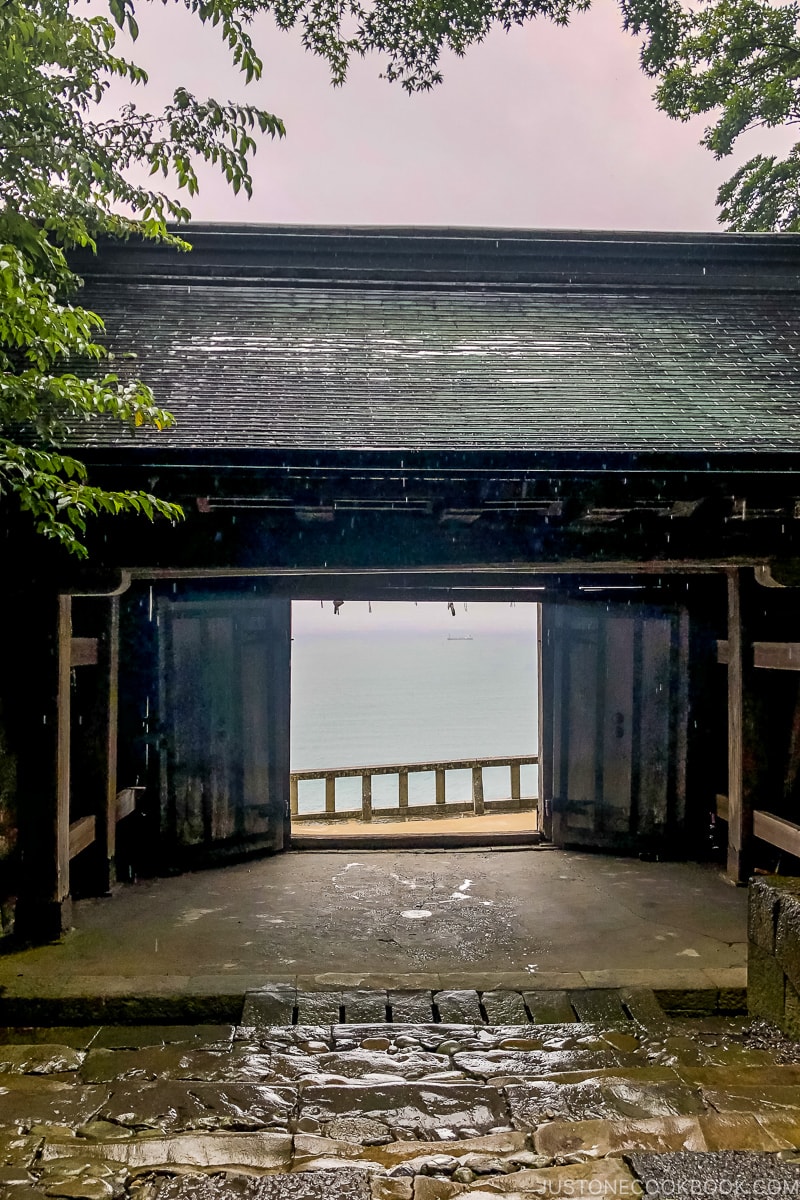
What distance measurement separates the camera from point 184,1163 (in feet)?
8.25

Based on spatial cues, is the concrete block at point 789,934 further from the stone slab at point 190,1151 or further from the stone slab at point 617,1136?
the stone slab at point 190,1151

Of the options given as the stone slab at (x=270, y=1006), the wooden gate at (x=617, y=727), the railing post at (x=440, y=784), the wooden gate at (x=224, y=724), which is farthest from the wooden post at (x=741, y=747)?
the railing post at (x=440, y=784)

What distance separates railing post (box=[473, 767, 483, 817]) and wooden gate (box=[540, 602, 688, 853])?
328 cm

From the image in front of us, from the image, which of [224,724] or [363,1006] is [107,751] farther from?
[363,1006]

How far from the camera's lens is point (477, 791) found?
1033 cm

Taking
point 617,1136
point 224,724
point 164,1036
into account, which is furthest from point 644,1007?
point 224,724

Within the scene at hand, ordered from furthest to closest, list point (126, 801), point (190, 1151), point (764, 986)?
point (126, 801), point (764, 986), point (190, 1151)

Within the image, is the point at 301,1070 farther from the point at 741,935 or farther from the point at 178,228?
the point at 178,228

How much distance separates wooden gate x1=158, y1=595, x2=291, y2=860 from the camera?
624cm

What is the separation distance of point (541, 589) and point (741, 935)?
3.38m

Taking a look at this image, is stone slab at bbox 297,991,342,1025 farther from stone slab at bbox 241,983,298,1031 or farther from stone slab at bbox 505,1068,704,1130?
stone slab at bbox 505,1068,704,1130

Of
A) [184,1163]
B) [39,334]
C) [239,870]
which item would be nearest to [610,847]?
[239,870]

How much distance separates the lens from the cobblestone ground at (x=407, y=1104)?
241 cm

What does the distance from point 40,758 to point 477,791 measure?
22.6ft
